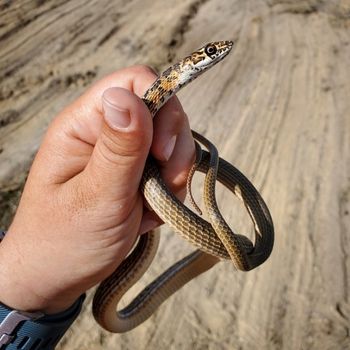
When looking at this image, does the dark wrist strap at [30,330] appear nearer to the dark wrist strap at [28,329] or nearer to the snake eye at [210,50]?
the dark wrist strap at [28,329]

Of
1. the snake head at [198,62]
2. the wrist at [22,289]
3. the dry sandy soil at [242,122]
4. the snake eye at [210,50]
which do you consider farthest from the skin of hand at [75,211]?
the dry sandy soil at [242,122]

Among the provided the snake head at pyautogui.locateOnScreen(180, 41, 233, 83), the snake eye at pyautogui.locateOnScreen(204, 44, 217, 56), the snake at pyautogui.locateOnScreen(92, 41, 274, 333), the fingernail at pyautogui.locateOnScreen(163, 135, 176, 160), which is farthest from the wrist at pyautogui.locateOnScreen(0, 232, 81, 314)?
the snake eye at pyautogui.locateOnScreen(204, 44, 217, 56)

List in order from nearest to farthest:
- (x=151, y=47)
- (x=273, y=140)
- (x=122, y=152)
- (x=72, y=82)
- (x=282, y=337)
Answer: (x=122, y=152), (x=282, y=337), (x=273, y=140), (x=72, y=82), (x=151, y=47)

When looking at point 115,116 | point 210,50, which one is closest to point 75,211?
point 115,116

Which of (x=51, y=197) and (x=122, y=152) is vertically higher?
(x=122, y=152)

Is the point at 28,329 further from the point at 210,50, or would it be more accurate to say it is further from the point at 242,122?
the point at 242,122

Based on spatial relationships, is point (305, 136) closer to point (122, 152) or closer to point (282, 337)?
point (282, 337)

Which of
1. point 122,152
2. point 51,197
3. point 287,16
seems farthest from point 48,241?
point 287,16
